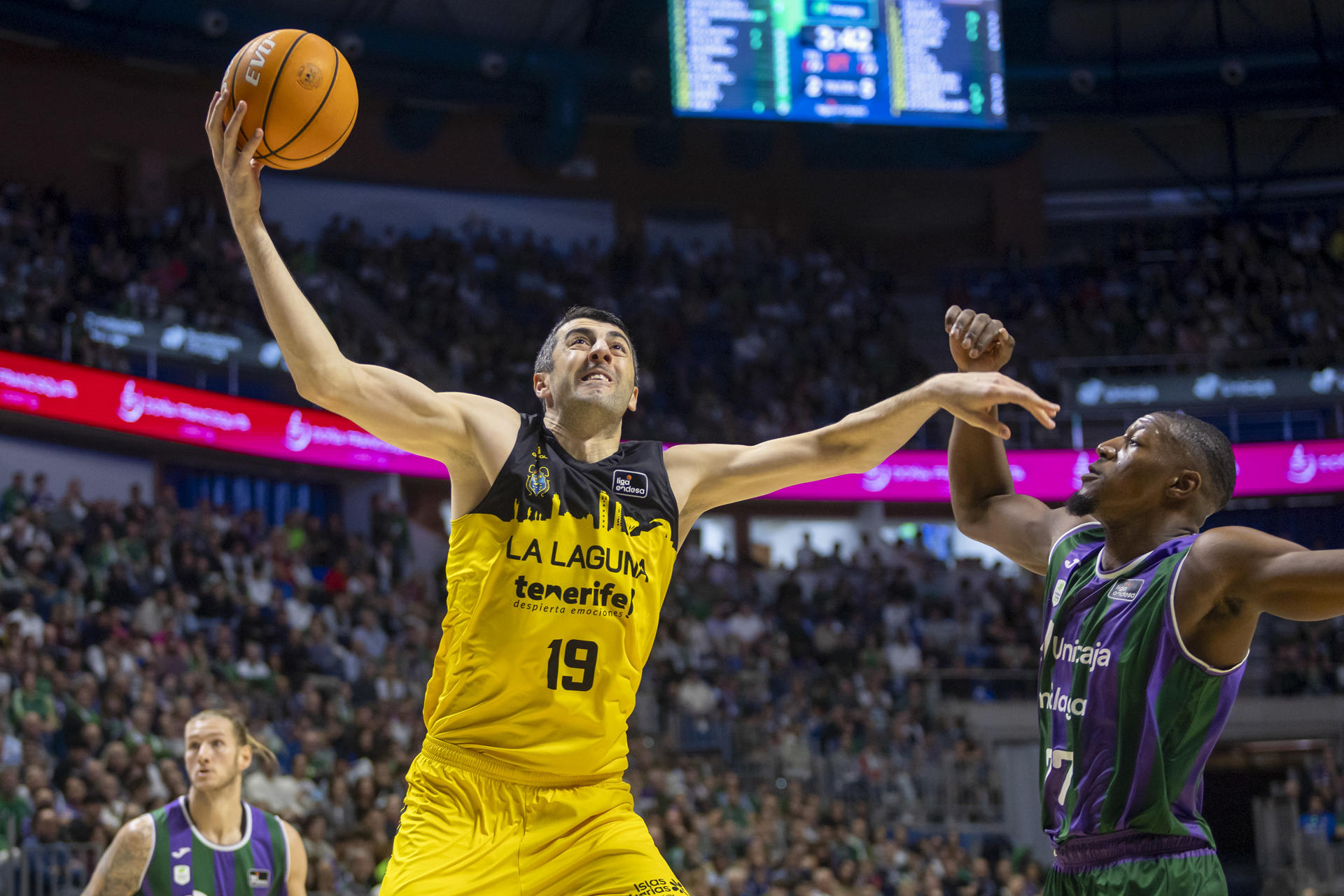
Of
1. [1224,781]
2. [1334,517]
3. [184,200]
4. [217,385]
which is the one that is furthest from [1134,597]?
[1334,517]

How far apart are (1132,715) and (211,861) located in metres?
4.26

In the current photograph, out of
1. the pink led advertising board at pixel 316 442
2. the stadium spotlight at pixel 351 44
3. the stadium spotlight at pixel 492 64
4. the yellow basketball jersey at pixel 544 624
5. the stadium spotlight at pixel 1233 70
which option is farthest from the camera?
the stadium spotlight at pixel 1233 70

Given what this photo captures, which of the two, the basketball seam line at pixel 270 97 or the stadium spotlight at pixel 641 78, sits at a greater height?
the stadium spotlight at pixel 641 78

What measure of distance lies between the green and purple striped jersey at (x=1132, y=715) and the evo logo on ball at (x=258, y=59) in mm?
2765

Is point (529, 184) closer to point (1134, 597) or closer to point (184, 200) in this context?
point (184, 200)

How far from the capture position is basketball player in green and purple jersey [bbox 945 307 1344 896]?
3.22 metres

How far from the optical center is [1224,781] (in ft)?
71.1

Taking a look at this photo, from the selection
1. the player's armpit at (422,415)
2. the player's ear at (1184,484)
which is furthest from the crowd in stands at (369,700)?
the player's ear at (1184,484)

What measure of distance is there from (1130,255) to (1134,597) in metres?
22.8

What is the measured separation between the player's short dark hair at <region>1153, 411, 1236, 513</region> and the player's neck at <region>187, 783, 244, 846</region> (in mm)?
4393

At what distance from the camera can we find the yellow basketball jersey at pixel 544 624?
3.79 meters

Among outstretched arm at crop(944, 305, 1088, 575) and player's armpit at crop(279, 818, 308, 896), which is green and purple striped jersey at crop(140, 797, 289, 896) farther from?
outstretched arm at crop(944, 305, 1088, 575)

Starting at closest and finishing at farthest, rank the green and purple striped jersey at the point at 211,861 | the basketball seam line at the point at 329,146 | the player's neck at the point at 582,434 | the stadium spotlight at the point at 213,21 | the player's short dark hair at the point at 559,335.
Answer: the basketball seam line at the point at 329,146, the player's neck at the point at 582,434, the player's short dark hair at the point at 559,335, the green and purple striped jersey at the point at 211,861, the stadium spotlight at the point at 213,21

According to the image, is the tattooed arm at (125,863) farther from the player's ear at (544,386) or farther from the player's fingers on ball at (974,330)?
the player's fingers on ball at (974,330)
